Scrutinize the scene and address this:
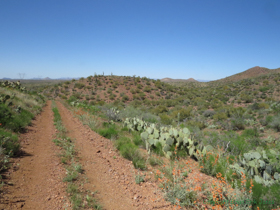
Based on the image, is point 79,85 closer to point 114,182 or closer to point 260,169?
point 114,182

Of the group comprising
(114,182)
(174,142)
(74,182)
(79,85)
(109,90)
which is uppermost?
(79,85)

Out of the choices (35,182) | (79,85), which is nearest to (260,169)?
(35,182)

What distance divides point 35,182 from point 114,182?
1831 millimetres

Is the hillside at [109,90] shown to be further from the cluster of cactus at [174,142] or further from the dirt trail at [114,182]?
the dirt trail at [114,182]

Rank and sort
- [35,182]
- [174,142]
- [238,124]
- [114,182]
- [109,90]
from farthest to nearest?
[109,90] → [238,124] → [174,142] → [114,182] → [35,182]

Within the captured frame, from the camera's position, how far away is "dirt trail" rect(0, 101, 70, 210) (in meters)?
2.88

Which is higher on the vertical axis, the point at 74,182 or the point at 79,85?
the point at 79,85

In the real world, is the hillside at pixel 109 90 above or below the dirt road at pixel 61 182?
above

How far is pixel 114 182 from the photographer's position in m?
4.03

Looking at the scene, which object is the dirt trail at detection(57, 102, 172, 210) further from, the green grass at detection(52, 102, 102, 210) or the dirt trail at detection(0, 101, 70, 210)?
the dirt trail at detection(0, 101, 70, 210)

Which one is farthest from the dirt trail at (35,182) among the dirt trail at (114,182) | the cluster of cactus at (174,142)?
the cluster of cactus at (174,142)

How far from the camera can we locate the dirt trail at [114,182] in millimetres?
3318

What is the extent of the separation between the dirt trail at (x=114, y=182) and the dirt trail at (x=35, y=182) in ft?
2.34

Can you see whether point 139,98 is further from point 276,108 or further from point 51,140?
point 51,140
